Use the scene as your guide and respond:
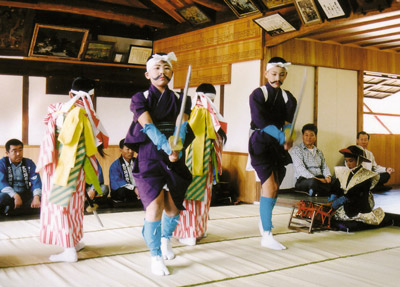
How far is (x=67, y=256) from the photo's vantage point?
10.1ft

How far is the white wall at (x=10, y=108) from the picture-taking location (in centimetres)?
675

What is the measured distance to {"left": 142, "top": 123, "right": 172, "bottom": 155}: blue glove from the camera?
2664mm

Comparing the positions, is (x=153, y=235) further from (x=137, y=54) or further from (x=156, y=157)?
(x=137, y=54)

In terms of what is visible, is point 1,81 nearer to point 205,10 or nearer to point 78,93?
point 205,10

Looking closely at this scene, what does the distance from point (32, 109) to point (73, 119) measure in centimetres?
416

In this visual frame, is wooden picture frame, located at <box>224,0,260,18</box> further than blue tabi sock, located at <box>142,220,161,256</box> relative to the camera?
Yes

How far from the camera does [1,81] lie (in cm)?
675

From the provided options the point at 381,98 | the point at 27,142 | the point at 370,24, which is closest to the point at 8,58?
the point at 27,142

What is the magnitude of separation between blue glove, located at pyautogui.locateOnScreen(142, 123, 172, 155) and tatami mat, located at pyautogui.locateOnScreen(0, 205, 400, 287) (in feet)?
2.72

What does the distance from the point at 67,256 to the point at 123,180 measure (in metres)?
2.65

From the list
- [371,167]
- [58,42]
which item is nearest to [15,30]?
[58,42]

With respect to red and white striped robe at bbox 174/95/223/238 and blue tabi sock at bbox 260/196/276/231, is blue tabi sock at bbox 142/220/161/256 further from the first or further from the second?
blue tabi sock at bbox 260/196/276/231

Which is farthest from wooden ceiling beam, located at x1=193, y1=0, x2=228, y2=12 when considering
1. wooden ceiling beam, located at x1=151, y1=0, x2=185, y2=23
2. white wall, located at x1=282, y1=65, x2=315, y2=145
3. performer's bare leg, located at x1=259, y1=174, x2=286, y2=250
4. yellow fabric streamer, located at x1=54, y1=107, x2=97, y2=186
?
yellow fabric streamer, located at x1=54, y1=107, x2=97, y2=186

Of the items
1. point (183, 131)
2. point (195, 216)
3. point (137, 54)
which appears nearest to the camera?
point (183, 131)
